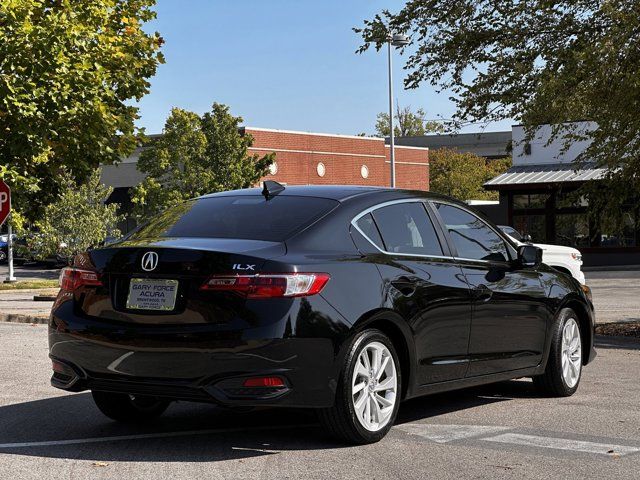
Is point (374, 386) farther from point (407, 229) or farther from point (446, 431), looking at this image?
point (407, 229)

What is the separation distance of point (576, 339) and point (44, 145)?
57.0ft

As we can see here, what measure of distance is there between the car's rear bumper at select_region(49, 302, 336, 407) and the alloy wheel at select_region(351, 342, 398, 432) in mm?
290

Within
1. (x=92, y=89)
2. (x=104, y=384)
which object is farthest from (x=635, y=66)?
(x=92, y=89)

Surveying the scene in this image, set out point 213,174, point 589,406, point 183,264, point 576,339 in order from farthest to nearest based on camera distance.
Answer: point 213,174
point 576,339
point 589,406
point 183,264

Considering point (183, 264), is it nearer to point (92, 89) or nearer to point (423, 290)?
point (423, 290)

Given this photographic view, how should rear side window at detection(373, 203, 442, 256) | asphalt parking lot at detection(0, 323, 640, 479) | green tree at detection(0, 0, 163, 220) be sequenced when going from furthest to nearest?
green tree at detection(0, 0, 163, 220), rear side window at detection(373, 203, 442, 256), asphalt parking lot at detection(0, 323, 640, 479)

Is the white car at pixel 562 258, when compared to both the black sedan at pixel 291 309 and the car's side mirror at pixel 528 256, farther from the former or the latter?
the black sedan at pixel 291 309

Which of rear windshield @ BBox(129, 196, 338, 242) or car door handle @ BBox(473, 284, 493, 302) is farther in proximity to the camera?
car door handle @ BBox(473, 284, 493, 302)

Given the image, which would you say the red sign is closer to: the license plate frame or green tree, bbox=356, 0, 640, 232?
green tree, bbox=356, 0, 640, 232

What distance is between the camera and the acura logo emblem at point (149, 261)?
6.59 meters

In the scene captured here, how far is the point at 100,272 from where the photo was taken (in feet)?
22.3

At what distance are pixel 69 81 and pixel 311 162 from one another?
39.4 m

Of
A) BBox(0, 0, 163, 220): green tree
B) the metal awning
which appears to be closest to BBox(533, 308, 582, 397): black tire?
BBox(0, 0, 163, 220): green tree

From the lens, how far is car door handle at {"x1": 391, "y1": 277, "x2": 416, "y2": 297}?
23.2ft
